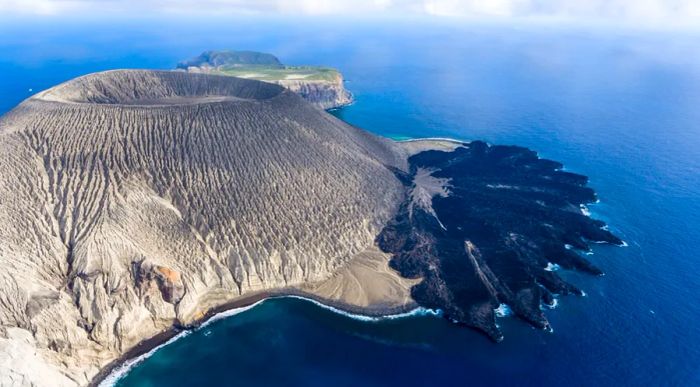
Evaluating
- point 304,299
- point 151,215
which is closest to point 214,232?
point 151,215

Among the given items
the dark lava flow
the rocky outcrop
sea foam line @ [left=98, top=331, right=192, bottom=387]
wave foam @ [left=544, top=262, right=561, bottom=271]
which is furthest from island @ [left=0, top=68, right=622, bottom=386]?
the rocky outcrop

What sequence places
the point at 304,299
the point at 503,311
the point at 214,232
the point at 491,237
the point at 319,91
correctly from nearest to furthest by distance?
1. the point at 503,311
2. the point at 304,299
3. the point at 214,232
4. the point at 491,237
5. the point at 319,91

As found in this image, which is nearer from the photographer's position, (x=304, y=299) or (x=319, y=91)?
(x=304, y=299)

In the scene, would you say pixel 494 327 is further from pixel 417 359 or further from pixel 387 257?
pixel 387 257

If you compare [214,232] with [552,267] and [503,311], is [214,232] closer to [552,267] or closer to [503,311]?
[503,311]

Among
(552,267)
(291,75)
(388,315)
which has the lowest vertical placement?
(388,315)

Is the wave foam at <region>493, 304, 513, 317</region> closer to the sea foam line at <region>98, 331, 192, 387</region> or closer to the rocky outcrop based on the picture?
the sea foam line at <region>98, 331, 192, 387</region>

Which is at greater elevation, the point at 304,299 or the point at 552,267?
the point at 552,267
